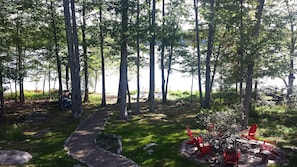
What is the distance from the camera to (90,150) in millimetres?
14266

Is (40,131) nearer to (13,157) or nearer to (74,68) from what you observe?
(74,68)

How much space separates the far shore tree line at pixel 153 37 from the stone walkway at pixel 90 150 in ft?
9.65

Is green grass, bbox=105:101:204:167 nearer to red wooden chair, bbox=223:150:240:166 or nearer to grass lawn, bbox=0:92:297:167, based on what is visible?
grass lawn, bbox=0:92:297:167

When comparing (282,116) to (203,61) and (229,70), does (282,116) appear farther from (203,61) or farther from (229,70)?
(203,61)

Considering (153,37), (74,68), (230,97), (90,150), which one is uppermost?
(153,37)

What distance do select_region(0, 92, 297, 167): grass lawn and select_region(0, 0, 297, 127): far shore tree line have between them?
56.0 inches

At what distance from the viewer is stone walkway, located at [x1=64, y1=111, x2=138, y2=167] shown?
41.5 feet

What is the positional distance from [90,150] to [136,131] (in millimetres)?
3974

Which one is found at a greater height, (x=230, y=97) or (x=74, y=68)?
(x=74, y=68)

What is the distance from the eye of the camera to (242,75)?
18609 mm

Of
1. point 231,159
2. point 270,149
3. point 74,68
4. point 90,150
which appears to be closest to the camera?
point 231,159

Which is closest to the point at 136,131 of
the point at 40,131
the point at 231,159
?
the point at 40,131

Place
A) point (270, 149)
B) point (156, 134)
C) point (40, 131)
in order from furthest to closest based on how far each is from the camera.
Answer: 1. point (40, 131)
2. point (156, 134)
3. point (270, 149)

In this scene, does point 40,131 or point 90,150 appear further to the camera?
point 40,131
